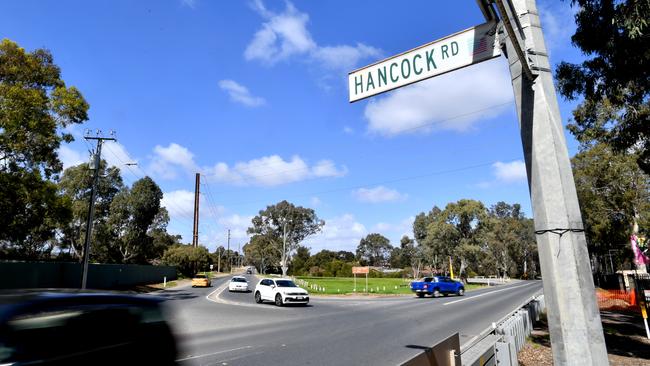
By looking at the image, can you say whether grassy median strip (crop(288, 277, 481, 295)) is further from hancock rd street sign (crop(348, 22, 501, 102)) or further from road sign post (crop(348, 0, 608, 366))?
road sign post (crop(348, 0, 608, 366))

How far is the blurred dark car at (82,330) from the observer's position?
10.4ft

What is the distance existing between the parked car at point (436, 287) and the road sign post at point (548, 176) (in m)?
32.5

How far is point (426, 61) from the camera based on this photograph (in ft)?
12.4

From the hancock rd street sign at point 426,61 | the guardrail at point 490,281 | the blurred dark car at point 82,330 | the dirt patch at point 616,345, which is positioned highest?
the hancock rd street sign at point 426,61

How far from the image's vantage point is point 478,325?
14.5 m

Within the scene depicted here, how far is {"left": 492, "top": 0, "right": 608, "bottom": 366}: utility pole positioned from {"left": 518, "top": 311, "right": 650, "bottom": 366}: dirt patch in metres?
6.03

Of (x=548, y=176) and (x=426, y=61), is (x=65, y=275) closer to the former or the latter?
(x=426, y=61)

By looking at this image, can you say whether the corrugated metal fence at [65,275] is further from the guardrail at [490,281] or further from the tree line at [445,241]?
the guardrail at [490,281]

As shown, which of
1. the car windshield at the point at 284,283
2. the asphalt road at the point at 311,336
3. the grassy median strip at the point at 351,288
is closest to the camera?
the asphalt road at the point at 311,336

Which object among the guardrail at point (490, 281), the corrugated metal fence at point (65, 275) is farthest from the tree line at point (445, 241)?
the corrugated metal fence at point (65, 275)

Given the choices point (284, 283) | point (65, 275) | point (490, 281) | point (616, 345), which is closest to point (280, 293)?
point (284, 283)

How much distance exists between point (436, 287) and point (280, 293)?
15.9 m

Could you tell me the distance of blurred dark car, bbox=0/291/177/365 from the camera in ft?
10.4

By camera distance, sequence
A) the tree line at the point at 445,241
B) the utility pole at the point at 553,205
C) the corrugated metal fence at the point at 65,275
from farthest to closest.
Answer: the tree line at the point at 445,241, the corrugated metal fence at the point at 65,275, the utility pole at the point at 553,205
